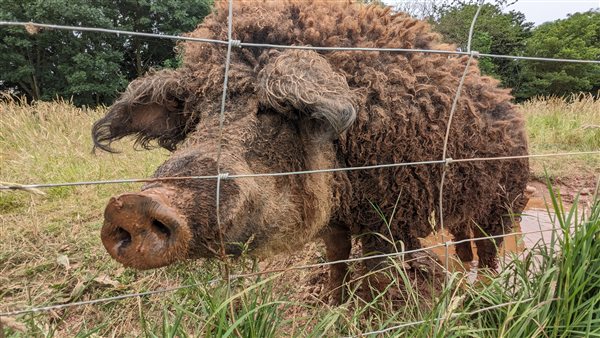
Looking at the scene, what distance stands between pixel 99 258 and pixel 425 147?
2609mm

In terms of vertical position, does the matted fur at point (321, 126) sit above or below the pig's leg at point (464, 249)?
above

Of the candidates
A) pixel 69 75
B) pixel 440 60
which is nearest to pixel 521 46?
pixel 69 75

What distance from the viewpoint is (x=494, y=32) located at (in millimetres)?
29906

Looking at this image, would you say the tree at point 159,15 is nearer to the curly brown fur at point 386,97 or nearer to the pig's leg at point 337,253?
the pig's leg at point 337,253

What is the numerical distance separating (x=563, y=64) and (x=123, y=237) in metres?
33.3

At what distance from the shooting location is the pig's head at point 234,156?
1569 mm

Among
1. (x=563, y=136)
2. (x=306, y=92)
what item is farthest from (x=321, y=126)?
(x=563, y=136)

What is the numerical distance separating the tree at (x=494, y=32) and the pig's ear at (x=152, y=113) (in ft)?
70.8

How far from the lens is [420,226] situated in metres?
2.79

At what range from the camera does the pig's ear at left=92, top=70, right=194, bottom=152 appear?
239 centimetres

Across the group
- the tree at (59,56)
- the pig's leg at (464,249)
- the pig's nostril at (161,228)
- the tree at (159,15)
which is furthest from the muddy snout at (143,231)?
the tree at (159,15)

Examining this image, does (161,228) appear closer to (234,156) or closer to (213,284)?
(234,156)

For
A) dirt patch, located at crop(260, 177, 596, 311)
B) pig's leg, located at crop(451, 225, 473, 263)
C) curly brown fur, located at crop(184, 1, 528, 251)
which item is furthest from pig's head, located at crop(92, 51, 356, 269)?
pig's leg, located at crop(451, 225, 473, 263)

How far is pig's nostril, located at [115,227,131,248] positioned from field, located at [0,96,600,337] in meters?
0.24
